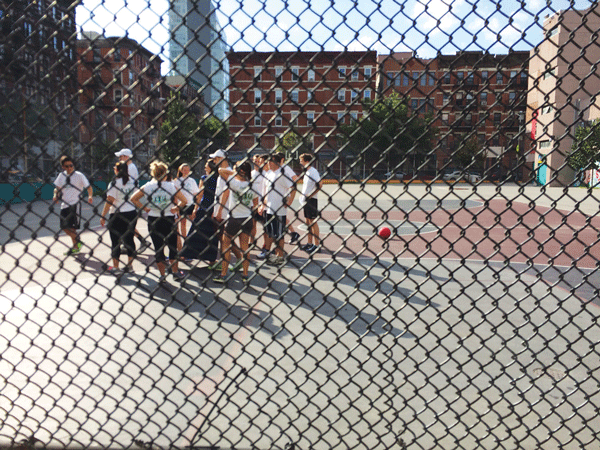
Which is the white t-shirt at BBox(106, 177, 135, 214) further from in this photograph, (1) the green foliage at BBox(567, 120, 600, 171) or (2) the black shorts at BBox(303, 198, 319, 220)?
(1) the green foliage at BBox(567, 120, 600, 171)

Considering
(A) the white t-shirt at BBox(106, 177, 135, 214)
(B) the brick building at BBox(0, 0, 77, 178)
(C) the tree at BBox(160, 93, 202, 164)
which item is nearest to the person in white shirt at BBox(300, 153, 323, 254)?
(C) the tree at BBox(160, 93, 202, 164)

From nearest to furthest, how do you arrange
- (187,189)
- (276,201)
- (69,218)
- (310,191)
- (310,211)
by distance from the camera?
(69,218) < (187,189) < (310,191) < (310,211) < (276,201)

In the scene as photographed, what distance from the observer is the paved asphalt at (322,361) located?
264 cm

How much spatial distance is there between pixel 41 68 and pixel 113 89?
1.62 feet

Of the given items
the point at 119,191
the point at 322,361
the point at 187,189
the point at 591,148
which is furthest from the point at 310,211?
the point at 591,148

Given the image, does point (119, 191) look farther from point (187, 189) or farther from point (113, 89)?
point (113, 89)

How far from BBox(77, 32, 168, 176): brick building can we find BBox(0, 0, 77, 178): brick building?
8 cm

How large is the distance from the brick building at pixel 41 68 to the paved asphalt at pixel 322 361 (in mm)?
513

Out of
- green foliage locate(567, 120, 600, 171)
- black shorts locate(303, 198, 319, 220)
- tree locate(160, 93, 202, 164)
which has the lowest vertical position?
black shorts locate(303, 198, 319, 220)

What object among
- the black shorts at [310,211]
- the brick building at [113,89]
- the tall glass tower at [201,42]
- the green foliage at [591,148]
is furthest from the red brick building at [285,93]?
the black shorts at [310,211]

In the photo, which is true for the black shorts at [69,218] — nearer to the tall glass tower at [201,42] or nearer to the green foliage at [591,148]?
the tall glass tower at [201,42]

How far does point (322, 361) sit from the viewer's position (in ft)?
13.3

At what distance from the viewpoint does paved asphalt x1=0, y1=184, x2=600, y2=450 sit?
8.65ft

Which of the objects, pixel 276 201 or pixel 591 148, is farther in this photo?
pixel 276 201
